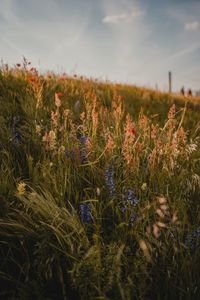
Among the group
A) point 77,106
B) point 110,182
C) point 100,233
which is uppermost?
point 77,106

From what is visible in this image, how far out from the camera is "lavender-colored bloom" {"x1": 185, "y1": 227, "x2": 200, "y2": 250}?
1.73 meters

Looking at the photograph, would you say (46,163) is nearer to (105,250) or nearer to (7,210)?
(7,210)

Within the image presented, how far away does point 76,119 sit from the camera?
3670mm

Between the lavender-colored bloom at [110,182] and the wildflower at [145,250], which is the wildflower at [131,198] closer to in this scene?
the lavender-colored bloom at [110,182]

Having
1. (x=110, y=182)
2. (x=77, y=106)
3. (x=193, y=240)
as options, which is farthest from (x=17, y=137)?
(x=193, y=240)

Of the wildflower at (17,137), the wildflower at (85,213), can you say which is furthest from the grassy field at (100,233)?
the wildflower at (17,137)

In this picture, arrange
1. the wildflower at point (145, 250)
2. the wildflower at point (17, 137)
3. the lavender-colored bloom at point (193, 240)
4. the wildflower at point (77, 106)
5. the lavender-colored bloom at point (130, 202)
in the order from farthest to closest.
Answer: the wildflower at point (77, 106), the wildflower at point (17, 137), the lavender-colored bloom at point (130, 202), the lavender-colored bloom at point (193, 240), the wildflower at point (145, 250)

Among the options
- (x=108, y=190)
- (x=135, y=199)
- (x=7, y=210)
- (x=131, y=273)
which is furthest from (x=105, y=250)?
(x=7, y=210)

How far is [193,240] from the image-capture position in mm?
1767

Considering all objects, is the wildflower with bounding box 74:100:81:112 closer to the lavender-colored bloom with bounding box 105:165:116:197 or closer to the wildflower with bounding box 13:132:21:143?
the wildflower with bounding box 13:132:21:143

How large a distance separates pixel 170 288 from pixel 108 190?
2.33 feet

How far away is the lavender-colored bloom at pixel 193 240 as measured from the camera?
5.67 feet

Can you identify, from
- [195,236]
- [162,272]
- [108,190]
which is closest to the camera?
[162,272]

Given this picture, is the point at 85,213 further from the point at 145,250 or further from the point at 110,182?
the point at 145,250
